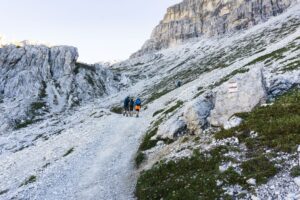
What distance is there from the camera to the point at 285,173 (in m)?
15.6

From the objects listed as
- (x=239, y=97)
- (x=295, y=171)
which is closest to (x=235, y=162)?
(x=295, y=171)

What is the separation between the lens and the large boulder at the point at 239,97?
26.0 m

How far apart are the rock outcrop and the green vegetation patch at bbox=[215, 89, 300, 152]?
67226 millimetres

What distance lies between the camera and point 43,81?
350 feet

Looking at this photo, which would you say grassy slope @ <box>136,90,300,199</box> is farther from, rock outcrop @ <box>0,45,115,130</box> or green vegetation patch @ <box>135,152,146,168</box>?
rock outcrop @ <box>0,45,115,130</box>

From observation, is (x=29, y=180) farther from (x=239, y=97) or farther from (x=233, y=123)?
(x=239, y=97)

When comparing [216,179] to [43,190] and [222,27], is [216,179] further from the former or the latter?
[222,27]

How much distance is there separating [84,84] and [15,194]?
3413 inches

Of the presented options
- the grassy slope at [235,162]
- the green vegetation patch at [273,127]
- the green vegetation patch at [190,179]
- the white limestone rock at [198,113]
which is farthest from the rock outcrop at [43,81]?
the green vegetation patch at [273,127]

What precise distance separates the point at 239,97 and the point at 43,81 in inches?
3586

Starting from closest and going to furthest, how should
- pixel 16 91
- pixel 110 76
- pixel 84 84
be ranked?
pixel 16 91 < pixel 84 84 < pixel 110 76

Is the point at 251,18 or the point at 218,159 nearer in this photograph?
the point at 218,159

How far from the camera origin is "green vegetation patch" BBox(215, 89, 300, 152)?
1803 cm

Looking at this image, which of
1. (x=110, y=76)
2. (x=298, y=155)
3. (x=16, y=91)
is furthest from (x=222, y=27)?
(x=298, y=155)
